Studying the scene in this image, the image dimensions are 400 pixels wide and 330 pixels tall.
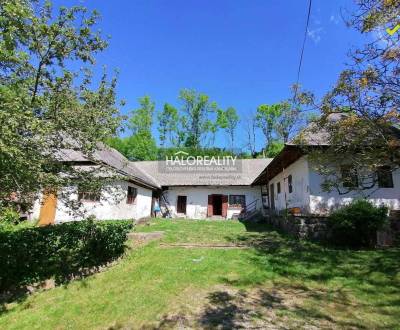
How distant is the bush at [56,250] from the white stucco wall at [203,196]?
1392 centimetres

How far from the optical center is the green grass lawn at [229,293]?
15.9ft

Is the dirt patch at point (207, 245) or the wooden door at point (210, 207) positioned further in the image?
the wooden door at point (210, 207)

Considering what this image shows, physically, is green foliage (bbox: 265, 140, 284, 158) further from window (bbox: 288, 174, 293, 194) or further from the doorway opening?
window (bbox: 288, 174, 293, 194)

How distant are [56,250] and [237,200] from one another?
16832 millimetres


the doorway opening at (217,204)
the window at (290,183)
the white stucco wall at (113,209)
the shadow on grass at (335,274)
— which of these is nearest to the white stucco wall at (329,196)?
the shadow on grass at (335,274)

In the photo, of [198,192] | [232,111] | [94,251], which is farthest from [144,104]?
[94,251]

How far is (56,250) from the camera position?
28.8 feet

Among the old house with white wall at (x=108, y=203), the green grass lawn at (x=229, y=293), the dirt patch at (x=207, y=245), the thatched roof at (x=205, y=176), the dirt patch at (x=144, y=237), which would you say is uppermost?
the thatched roof at (x=205, y=176)

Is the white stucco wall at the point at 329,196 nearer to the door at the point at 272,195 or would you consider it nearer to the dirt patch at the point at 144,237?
the dirt patch at the point at 144,237

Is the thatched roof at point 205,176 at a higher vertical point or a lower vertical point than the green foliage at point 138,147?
lower

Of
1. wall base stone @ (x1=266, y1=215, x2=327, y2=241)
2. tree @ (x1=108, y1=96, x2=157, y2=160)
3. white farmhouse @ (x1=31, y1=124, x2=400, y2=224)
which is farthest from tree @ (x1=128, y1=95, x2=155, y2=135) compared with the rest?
wall base stone @ (x1=266, y1=215, x2=327, y2=241)

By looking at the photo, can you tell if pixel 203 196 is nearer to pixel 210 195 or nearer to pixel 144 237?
pixel 210 195

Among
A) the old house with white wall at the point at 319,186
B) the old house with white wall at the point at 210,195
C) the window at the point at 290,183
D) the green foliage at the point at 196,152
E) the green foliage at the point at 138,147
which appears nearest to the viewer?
the old house with white wall at the point at 319,186

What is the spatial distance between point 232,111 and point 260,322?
38707mm
